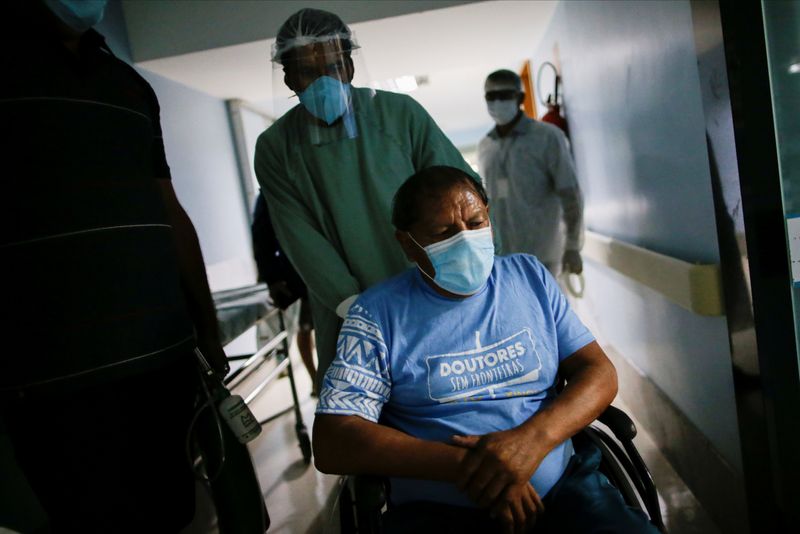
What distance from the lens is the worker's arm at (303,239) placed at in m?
1.42

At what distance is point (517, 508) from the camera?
3.25 feet

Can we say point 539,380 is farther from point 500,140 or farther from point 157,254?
point 500,140

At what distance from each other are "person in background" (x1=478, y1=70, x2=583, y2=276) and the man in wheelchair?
176 centimetres

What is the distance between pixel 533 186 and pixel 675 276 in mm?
1355

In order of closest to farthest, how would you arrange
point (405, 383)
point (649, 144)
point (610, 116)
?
point (405, 383) < point (649, 144) < point (610, 116)

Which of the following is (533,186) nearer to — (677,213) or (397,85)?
(677,213)

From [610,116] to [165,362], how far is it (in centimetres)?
215

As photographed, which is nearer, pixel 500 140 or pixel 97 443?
pixel 97 443

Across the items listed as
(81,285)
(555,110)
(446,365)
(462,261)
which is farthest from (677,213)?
(555,110)

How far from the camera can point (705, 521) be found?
1724 mm

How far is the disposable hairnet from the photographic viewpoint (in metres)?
1.33

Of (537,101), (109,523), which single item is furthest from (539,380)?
(537,101)

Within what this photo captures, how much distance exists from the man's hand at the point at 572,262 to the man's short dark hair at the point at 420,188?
1.92 m

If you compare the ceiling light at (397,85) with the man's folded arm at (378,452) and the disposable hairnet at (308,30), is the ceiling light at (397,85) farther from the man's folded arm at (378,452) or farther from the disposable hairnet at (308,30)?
the man's folded arm at (378,452)
